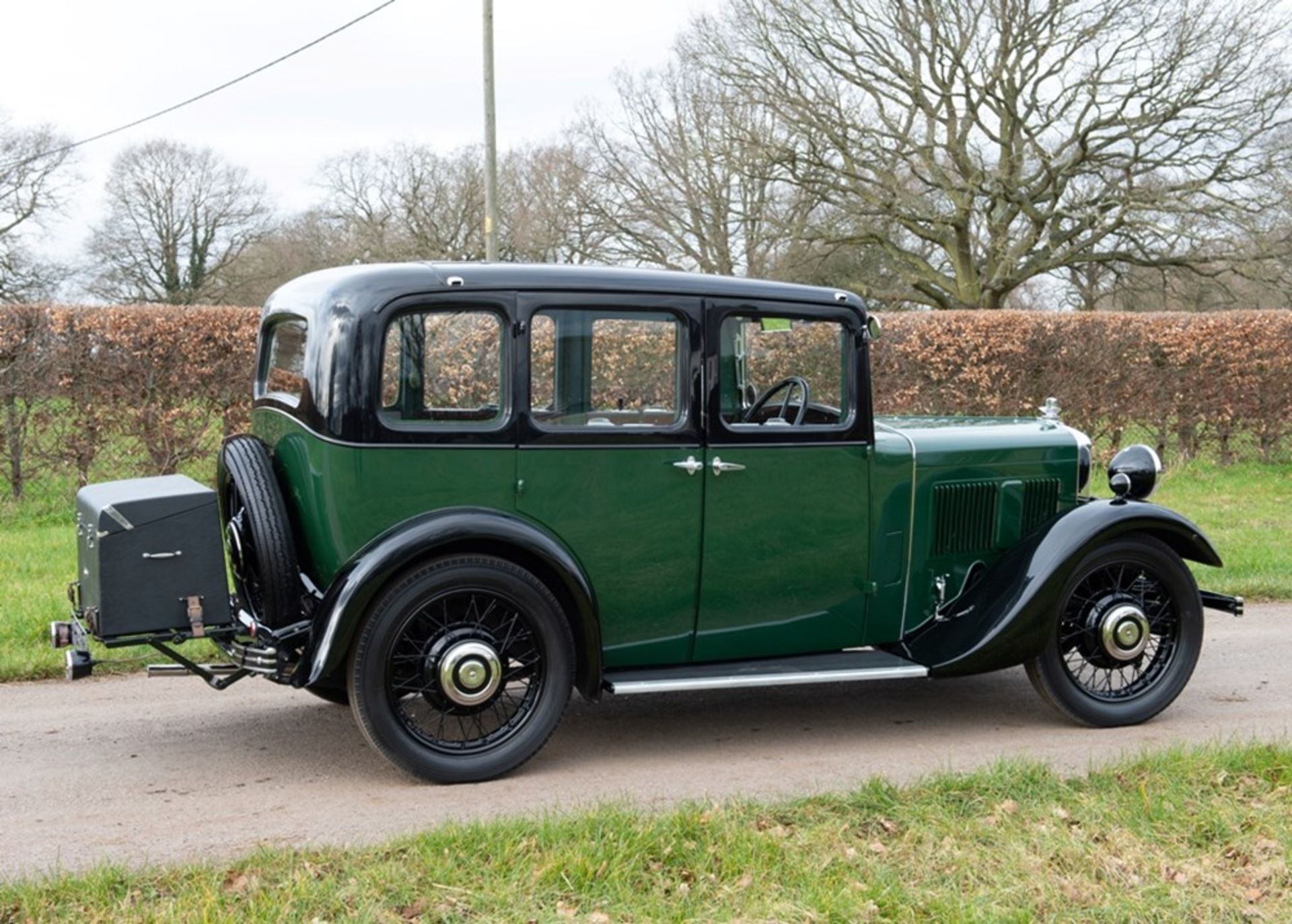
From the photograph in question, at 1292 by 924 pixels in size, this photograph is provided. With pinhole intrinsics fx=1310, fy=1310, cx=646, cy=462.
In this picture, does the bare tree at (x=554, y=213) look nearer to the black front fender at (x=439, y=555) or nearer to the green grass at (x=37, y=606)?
the green grass at (x=37, y=606)

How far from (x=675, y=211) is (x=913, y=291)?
17.9 ft

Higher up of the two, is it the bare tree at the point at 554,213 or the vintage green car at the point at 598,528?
the bare tree at the point at 554,213

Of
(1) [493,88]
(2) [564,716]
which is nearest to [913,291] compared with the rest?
(1) [493,88]

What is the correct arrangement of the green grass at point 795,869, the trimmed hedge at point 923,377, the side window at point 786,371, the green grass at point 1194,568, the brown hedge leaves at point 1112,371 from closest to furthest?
the green grass at point 795,869 → the side window at point 786,371 → the green grass at point 1194,568 → the trimmed hedge at point 923,377 → the brown hedge leaves at point 1112,371

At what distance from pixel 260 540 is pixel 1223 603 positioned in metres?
4.05

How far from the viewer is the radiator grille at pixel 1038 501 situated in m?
5.76

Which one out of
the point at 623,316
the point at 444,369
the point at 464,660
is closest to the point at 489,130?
the point at 623,316

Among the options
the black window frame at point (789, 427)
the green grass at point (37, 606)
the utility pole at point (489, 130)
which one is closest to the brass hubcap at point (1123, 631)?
the black window frame at point (789, 427)

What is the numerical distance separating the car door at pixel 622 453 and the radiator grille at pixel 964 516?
1149mm

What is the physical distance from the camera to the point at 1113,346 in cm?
1389

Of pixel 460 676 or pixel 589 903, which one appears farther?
pixel 460 676

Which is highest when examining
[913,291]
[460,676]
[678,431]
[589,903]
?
[913,291]

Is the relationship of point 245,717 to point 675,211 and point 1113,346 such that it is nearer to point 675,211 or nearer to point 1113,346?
point 1113,346

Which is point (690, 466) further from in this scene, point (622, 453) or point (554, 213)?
point (554, 213)
